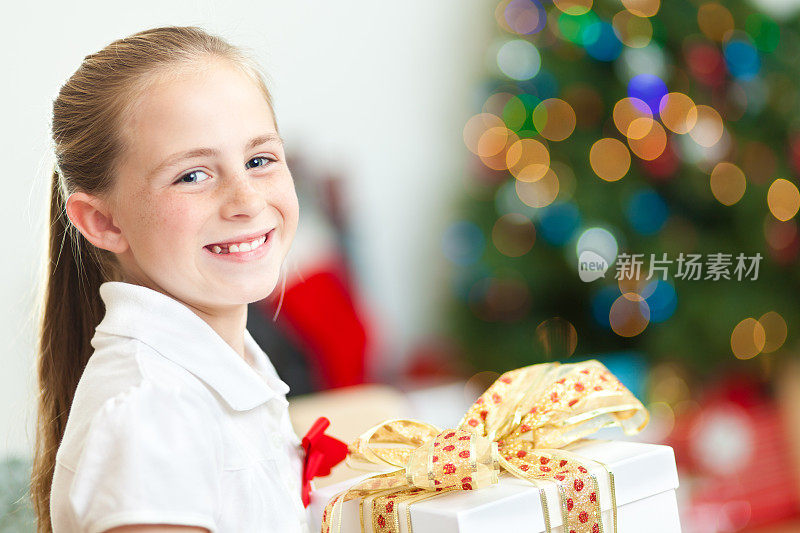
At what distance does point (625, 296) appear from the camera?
8.03 ft

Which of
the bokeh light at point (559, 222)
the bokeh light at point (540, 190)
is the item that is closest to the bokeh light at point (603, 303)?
the bokeh light at point (559, 222)

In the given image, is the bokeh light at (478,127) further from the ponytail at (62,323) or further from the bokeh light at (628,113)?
the ponytail at (62,323)

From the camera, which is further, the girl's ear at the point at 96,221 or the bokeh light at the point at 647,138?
the bokeh light at the point at 647,138

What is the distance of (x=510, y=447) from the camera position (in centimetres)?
81

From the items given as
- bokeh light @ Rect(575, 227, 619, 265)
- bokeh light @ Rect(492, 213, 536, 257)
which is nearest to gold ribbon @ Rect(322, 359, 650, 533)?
bokeh light @ Rect(575, 227, 619, 265)

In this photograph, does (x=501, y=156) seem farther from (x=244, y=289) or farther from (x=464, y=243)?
(x=244, y=289)

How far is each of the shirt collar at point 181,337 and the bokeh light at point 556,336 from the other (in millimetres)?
1901

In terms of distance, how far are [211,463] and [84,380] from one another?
143mm

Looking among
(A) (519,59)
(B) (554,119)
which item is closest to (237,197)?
(B) (554,119)

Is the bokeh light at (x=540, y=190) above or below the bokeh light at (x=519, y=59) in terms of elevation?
below

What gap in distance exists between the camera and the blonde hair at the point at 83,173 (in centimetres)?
77

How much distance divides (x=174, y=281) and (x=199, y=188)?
0.09 m

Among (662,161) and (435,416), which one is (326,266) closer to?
(435,416)

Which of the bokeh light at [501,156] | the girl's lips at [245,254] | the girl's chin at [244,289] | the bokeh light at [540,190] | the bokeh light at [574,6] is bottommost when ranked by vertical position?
the girl's chin at [244,289]
